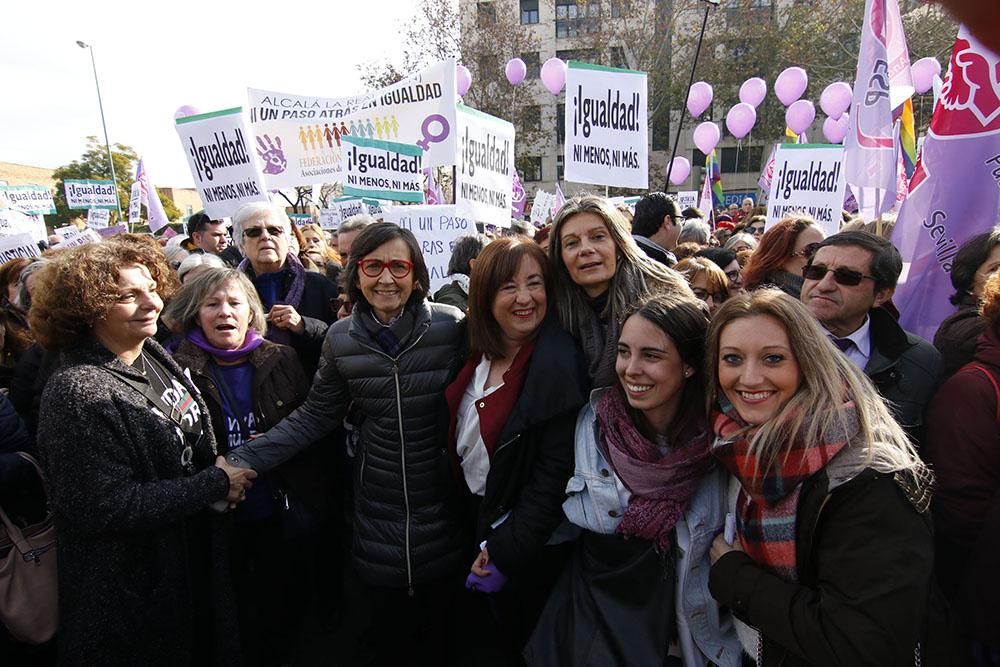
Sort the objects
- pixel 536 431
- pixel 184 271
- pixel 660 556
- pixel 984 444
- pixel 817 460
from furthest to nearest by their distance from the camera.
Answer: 1. pixel 184 271
2. pixel 536 431
3. pixel 660 556
4. pixel 984 444
5. pixel 817 460

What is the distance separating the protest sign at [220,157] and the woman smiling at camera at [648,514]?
171 inches

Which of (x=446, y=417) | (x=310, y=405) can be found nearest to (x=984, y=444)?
(x=446, y=417)

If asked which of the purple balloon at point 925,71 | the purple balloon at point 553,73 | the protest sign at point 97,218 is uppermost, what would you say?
the purple balloon at point 553,73

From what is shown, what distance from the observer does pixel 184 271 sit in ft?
12.1

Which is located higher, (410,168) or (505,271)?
(410,168)

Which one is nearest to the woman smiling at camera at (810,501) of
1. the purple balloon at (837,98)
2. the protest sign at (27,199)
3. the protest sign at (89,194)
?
the purple balloon at (837,98)

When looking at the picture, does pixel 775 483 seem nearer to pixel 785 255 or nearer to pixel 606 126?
pixel 785 255

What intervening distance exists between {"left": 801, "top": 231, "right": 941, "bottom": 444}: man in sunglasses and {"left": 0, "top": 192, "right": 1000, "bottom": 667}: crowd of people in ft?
0.03

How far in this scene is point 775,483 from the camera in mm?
1506

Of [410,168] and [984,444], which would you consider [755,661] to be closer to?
[984,444]

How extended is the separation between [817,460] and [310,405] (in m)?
2.02

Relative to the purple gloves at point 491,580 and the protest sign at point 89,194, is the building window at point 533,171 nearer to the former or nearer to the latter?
the protest sign at point 89,194

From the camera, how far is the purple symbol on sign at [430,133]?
5184 millimetres

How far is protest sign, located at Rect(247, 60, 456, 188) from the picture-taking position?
17.0 ft
